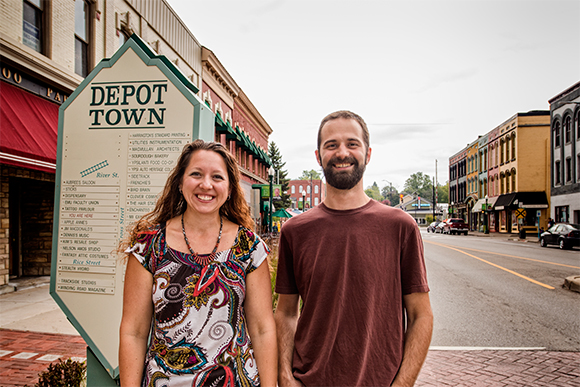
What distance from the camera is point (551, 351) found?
539 cm

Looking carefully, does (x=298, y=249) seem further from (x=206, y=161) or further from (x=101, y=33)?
(x=101, y=33)

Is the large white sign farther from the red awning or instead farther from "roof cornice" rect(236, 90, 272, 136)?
"roof cornice" rect(236, 90, 272, 136)

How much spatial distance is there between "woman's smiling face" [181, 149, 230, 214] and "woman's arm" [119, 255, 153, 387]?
433 millimetres

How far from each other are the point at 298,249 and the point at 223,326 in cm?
56

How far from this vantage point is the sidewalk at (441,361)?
14.3 feet

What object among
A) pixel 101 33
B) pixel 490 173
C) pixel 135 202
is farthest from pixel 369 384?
pixel 490 173

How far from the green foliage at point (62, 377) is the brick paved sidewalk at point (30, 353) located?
3.49ft

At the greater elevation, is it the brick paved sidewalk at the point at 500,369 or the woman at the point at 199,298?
the woman at the point at 199,298

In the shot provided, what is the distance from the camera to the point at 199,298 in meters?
1.92

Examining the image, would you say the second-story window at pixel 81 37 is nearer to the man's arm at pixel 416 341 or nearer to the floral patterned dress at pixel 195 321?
the floral patterned dress at pixel 195 321

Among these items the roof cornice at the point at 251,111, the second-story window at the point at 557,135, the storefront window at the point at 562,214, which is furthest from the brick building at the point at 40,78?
the second-story window at the point at 557,135

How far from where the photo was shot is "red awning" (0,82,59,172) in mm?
6711

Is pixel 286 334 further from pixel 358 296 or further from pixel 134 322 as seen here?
pixel 134 322

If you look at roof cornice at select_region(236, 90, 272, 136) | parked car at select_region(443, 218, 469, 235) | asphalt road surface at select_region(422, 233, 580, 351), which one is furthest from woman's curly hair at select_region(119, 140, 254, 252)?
parked car at select_region(443, 218, 469, 235)
